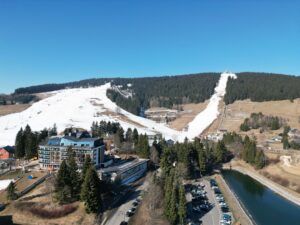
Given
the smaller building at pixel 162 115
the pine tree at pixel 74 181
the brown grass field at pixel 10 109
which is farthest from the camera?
the smaller building at pixel 162 115

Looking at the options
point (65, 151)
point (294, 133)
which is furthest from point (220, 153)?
point (65, 151)

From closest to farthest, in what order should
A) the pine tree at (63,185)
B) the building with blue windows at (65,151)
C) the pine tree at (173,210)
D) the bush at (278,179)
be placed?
the pine tree at (173,210) < the pine tree at (63,185) < the building with blue windows at (65,151) < the bush at (278,179)

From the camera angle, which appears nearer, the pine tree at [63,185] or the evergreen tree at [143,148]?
the pine tree at [63,185]

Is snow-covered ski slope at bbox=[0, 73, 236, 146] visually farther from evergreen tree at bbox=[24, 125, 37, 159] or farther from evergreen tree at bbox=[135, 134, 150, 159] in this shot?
evergreen tree at bbox=[135, 134, 150, 159]

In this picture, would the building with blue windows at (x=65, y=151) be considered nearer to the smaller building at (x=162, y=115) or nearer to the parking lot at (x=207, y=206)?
the parking lot at (x=207, y=206)

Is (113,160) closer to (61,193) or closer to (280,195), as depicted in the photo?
(61,193)

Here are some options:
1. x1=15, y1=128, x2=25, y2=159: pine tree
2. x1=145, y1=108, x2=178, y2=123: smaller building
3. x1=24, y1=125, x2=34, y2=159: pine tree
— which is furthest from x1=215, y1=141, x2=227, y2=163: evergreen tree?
x1=145, y1=108, x2=178, y2=123: smaller building

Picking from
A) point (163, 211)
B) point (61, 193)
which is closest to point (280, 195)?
point (163, 211)

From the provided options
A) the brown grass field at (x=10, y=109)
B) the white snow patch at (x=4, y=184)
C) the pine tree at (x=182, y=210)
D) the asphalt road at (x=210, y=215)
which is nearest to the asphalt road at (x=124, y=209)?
the pine tree at (x=182, y=210)
